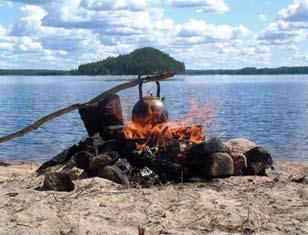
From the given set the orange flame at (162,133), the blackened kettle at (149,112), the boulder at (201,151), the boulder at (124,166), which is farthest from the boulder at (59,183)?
the blackened kettle at (149,112)

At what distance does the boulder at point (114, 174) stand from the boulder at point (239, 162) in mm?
2110

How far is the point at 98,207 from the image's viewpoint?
732cm

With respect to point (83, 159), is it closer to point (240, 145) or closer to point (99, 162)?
point (99, 162)

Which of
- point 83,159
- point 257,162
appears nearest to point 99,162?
point 83,159

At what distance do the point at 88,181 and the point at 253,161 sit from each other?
3269mm

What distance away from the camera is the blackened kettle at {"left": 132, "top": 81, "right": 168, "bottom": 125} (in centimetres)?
1140

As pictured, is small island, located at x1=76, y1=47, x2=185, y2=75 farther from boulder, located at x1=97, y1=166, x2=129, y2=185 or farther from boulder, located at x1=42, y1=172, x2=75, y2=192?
boulder, located at x1=42, y1=172, x2=75, y2=192

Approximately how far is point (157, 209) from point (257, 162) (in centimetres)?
348

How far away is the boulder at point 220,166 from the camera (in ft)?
31.3

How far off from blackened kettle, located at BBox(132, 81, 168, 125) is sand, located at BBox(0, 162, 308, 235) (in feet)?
8.72

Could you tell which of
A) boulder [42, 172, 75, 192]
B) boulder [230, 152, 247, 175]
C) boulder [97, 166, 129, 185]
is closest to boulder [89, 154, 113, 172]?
boulder [97, 166, 129, 185]

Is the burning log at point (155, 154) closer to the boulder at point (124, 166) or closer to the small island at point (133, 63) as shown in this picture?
the boulder at point (124, 166)

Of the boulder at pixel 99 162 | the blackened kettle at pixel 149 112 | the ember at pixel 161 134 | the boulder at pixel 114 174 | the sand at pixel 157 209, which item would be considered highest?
the blackened kettle at pixel 149 112

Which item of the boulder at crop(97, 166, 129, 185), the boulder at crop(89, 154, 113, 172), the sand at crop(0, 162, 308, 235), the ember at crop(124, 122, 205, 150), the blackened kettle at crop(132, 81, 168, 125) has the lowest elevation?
the sand at crop(0, 162, 308, 235)
